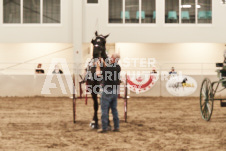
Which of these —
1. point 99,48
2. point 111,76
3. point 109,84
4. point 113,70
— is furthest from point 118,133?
point 99,48

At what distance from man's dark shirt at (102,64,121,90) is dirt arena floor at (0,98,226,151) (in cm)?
120

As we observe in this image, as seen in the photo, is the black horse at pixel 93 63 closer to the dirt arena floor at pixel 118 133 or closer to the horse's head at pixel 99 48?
the horse's head at pixel 99 48

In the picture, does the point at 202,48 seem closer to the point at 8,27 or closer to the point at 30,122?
the point at 8,27

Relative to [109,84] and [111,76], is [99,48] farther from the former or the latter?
[109,84]

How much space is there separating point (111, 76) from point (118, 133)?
1420mm

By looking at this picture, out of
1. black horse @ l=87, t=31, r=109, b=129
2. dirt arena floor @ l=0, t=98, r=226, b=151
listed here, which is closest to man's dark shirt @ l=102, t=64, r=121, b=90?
black horse @ l=87, t=31, r=109, b=129

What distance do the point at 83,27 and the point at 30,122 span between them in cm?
1281

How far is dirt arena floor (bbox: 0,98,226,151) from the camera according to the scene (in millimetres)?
9578

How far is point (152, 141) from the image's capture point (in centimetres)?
1006

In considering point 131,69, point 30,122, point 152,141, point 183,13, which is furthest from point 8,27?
point 152,141

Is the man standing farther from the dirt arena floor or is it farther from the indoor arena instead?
the dirt arena floor

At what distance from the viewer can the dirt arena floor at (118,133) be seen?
31.4 feet

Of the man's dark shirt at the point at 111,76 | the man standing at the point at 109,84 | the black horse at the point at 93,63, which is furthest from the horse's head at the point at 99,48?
the man's dark shirt at the point at 111,76

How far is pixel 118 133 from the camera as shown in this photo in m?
11.2
